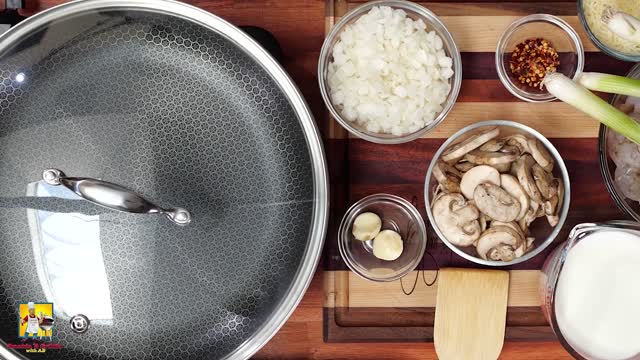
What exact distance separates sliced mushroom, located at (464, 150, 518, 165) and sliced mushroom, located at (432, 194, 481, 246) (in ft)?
0.24

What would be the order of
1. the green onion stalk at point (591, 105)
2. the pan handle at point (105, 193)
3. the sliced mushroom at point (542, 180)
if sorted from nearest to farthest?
the pan handle at point (105, 193), the green onion stalk at point (591, 105), the sliced mushroom at point (542, 180)

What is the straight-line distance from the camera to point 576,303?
117cm

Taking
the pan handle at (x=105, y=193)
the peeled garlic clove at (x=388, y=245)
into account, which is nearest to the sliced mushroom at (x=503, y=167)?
the peeled garlic clove at (x=388, y=245)

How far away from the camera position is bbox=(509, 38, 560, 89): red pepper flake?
3.97 ft

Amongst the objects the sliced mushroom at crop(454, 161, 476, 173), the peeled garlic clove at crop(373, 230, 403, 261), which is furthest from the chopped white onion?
the peeled garlic clove at crop(373, 230, 403, 261)

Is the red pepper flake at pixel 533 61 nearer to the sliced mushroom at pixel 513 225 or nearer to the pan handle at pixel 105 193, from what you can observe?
the sliced mushroom at pixel 513 225

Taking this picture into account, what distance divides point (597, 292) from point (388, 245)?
1.32 feet

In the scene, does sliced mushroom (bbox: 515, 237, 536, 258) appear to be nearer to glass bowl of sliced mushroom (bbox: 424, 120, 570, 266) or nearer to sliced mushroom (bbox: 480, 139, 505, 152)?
glass bowl of sliced mushroom (bbox: 424, 120, 570, 266)

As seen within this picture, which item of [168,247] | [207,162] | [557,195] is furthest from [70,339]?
[557,195]

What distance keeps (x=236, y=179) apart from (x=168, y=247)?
0.50ft

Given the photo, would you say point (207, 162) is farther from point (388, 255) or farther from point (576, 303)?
point (576, 303)

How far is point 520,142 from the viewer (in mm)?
1157

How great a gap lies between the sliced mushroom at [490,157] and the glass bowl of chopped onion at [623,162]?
0.18m

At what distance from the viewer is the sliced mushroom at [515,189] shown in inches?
44.2
